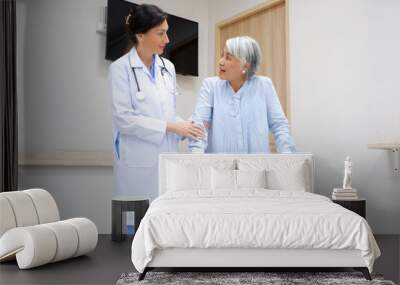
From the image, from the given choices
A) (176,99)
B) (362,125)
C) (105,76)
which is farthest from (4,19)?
(362,125)

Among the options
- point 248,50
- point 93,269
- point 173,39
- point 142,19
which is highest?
point 142,19

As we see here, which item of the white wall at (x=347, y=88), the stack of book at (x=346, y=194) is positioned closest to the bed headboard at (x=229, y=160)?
the white wall at (x=347, y=88)

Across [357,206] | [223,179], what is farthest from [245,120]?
[357,206]

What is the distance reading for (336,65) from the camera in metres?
4.95

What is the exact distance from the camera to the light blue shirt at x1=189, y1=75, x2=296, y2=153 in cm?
498

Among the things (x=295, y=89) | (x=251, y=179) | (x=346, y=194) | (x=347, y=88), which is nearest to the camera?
(x=251, y=179)

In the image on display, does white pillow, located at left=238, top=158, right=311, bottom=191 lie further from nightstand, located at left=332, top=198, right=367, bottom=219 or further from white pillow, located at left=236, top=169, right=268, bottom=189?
nightstand, located at left=332, top=198, right=367, bottom=219

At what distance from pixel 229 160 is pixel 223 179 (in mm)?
505

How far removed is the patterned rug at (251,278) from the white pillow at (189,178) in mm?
1147

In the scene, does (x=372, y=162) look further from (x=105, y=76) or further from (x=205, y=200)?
(x=105, y=76)

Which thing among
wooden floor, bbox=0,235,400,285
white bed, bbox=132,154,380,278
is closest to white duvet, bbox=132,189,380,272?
white bed, bbox=132,154,380,278

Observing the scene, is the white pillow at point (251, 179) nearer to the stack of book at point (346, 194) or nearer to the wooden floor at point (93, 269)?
the stack of book at point (346, 194)

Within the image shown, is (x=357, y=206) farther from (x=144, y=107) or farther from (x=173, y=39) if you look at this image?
(x=173, y=39)

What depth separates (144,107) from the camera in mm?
4977
